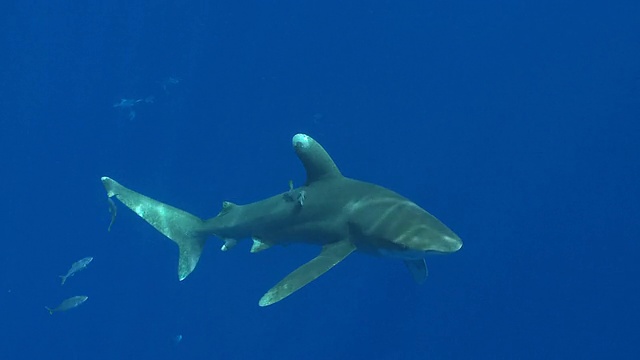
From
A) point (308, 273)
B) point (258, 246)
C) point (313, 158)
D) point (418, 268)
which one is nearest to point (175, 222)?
point (258, 246)

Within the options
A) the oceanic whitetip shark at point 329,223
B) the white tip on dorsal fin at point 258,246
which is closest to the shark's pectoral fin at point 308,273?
the oceanic whitetip shark at point 329,223

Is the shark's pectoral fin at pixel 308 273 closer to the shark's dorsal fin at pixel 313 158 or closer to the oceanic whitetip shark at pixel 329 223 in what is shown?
the oceanic whitetip shark at pixel 329 223

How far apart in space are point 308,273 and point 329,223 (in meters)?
0.90

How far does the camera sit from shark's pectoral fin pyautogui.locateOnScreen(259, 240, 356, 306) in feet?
24.3

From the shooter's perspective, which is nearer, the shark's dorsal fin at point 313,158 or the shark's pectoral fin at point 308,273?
the shark's pectoral fin at point 308,273

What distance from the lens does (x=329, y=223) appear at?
8.23 meters

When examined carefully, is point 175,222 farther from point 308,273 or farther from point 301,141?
point 308,273

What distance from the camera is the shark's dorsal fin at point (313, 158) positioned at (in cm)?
829

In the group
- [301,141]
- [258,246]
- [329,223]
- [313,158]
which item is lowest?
[329,223]

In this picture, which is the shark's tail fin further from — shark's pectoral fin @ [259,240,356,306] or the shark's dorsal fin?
shark's pectoral fin @ [259,240,356,306]

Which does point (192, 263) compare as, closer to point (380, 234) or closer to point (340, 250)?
point (340, 250)

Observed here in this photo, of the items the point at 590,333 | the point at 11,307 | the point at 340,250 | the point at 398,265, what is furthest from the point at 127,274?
the point at 590,333

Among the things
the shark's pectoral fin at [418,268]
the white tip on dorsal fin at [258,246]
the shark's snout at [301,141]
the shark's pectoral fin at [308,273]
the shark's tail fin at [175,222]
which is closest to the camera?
the shark's pectoral fin at [308,273]

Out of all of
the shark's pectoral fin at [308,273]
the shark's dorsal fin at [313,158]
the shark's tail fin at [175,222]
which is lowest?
the shark's pectoral fin at [308,273]
